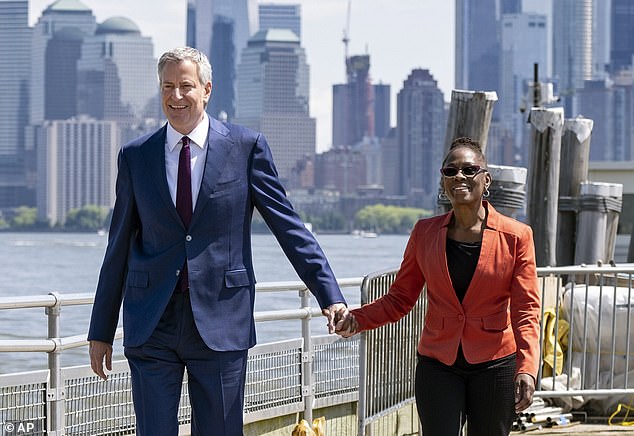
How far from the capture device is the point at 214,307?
15.4ft

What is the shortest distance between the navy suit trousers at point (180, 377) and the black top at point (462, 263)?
807mm

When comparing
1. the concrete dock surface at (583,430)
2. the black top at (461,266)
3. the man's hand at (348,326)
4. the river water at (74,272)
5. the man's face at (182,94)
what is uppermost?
the man's face at (182,94)

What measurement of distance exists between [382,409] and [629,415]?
290cm

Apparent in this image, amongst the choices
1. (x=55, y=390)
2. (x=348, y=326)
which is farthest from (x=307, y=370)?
(x=348, y=326)

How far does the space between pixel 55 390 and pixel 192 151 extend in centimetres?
221

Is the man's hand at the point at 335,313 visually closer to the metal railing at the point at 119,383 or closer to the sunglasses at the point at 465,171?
the sunglasses at the point at 465,171

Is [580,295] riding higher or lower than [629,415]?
higher

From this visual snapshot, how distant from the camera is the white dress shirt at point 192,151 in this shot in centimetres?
477

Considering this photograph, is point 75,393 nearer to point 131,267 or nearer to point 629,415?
point 131,267

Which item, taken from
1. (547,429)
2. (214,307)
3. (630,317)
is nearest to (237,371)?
(214,307)

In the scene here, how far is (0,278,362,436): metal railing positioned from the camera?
6.42m

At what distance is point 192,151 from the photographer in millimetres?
4797

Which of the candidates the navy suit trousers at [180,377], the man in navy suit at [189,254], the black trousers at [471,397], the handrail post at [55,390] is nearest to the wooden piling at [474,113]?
the handrail post at [55,390]

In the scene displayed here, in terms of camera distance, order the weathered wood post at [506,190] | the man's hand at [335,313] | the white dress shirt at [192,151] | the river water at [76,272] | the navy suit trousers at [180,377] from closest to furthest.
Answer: the navy suit trousers at [180,377] → the white dress shirt at [192,151] → the man's hand at [335,313] → the weathered wood post at [506,190] → the river water at [76,272]
